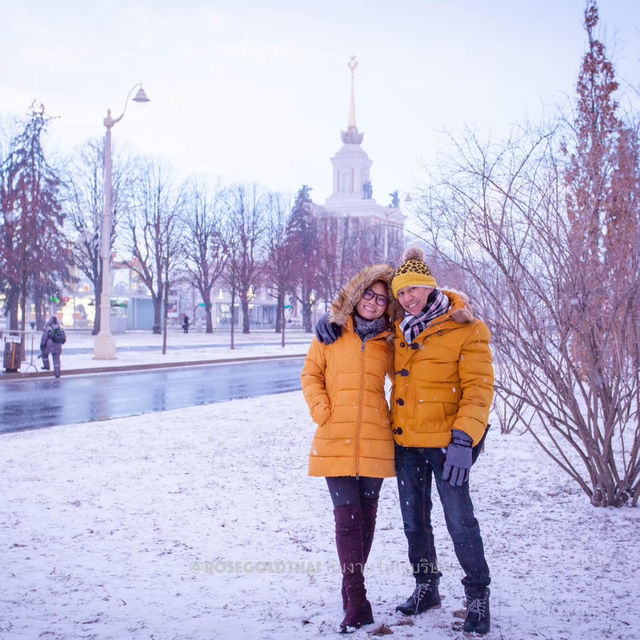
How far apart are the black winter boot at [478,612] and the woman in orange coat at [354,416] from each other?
1.60 feet

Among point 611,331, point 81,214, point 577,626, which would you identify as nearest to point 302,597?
point 577,626

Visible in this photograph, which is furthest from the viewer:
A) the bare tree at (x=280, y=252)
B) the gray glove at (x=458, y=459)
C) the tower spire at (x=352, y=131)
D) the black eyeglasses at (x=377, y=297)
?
the tower spire at (x=352, y=131)

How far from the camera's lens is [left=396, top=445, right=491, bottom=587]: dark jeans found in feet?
11.8

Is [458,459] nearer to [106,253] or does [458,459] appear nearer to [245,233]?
[106,253]

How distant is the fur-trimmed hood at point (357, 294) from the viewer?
3.74 meters

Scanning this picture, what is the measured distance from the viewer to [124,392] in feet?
Answer: 50.3

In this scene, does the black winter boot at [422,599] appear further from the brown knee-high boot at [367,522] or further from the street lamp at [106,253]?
the street lamp at [106,253]

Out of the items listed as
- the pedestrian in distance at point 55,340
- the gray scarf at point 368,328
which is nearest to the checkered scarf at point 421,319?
the gray scarf at point 368,328

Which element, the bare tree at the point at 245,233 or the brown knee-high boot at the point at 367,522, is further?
the bare tree at the point at 245,233

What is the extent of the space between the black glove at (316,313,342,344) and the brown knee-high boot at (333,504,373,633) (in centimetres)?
85

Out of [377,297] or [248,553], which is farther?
[248,553]

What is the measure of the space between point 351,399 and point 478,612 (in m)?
1.20

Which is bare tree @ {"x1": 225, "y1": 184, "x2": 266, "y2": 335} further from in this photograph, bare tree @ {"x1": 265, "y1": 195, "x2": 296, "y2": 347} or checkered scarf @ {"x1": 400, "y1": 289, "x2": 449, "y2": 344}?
checkered scarf @ {"x1": 400, "y1": 289, "x2": 449, "y2": 344}

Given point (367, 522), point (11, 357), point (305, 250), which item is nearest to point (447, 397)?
point (367, 522)
